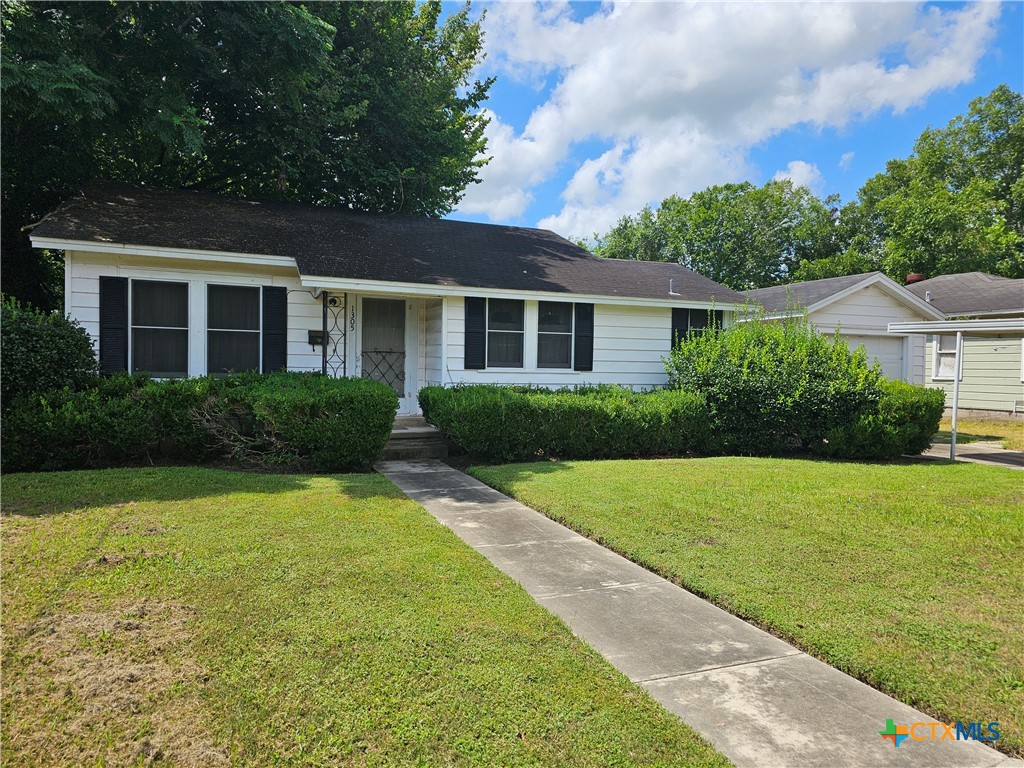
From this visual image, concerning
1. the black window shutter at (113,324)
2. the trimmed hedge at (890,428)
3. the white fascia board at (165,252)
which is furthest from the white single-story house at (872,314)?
the black window shutter at (113,324)

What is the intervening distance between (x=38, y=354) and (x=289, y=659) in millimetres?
6766

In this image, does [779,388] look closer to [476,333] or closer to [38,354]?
[476,333]

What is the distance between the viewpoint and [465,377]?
1127cm

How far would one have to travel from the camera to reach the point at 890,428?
33.3 ft

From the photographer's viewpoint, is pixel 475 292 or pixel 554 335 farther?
pixel 554 335

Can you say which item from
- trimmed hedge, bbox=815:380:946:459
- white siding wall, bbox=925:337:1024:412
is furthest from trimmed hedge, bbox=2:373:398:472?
white siding wall, bbox=925:337:1024:412

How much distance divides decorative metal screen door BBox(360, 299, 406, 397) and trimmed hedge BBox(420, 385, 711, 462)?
1.66 meters

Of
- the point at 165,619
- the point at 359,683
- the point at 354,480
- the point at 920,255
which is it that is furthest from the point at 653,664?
the point at 920,255

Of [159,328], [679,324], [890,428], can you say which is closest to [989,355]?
[890,428]

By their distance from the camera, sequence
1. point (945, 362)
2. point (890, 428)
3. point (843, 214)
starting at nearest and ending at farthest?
point (890, 428)
point (945, 362)
point (843, 214)

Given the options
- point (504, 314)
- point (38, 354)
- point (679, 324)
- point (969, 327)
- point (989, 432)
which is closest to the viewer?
point (38, 354)

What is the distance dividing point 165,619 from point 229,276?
7.96 meters

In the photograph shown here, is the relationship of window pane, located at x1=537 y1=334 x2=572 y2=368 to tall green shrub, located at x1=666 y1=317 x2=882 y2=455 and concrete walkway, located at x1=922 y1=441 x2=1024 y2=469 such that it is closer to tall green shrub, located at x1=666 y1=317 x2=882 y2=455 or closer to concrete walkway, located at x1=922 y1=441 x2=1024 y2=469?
tall green shrub, located at x1=666 y1=317 x2=882 y2=455

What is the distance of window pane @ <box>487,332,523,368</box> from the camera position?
11.6 metres
